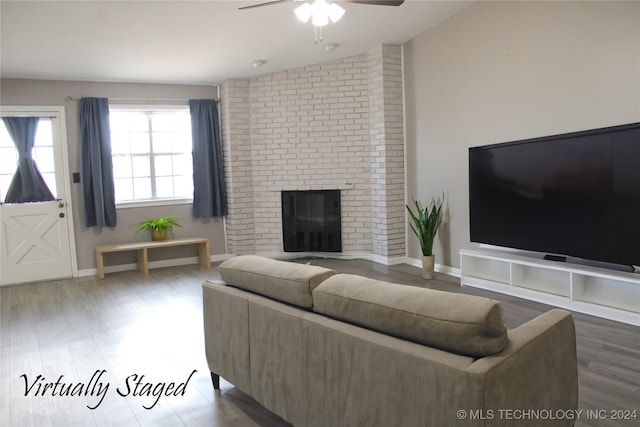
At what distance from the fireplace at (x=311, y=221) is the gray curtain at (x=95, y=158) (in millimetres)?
2332

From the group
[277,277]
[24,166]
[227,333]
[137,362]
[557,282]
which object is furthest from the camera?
[24,166]

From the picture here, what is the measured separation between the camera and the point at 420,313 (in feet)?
5.31

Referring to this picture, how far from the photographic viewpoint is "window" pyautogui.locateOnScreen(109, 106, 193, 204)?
21.3 feet

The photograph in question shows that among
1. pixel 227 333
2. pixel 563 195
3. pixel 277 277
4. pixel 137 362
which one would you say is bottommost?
pixel 137 362

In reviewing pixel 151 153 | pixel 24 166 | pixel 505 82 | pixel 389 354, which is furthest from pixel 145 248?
pixel 389 354

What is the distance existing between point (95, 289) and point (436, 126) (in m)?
4.27

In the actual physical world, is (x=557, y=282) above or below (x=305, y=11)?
below

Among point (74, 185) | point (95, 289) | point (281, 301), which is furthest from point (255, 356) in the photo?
point (74, 185)

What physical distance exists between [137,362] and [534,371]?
2.52 metres

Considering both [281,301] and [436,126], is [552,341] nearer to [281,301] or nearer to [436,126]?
[281,301]

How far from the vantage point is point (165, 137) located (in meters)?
6.77

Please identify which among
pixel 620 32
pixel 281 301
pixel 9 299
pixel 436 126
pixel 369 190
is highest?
pixel 620 32

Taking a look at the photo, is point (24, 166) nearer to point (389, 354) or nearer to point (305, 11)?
point (305, 11)

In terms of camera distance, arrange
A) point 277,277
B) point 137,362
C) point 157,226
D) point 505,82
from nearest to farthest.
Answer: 1. point 277,277
2. point 137,362
3. point 505,82
4. point 157,226
